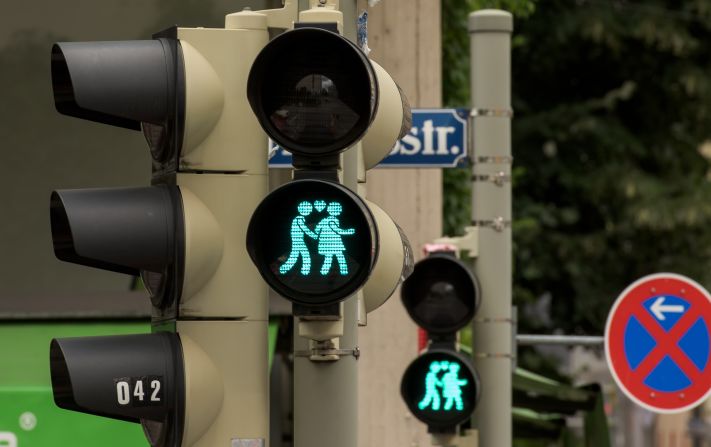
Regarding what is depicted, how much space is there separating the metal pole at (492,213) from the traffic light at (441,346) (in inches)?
14.4

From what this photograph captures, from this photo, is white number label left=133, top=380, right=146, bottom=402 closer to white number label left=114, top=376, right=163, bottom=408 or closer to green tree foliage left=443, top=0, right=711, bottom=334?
white number label left=114, top=376, right=163, bottom=408

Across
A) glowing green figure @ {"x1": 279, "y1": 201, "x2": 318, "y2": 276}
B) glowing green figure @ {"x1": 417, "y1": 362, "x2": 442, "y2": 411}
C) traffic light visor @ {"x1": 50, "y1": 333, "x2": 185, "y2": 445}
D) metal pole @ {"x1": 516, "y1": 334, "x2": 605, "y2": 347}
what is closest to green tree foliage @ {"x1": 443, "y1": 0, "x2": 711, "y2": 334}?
metal pole @ {"x1": 516, "y1": 334, "x2": 605, "y2": 347}

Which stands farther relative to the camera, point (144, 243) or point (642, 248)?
point (642, 248)

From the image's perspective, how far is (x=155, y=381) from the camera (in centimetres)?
513

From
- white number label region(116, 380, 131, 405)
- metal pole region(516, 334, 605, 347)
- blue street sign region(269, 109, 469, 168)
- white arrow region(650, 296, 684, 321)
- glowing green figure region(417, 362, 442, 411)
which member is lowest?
glowing green figure region(417, 362, 442, 411)

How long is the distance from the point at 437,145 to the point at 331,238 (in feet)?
19.6

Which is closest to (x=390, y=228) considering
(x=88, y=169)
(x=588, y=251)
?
(x=88, y=169)

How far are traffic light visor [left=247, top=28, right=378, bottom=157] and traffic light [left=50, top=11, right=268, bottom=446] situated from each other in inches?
12.2

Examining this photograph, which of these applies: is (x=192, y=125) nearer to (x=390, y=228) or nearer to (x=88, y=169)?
(x=390, y=228)

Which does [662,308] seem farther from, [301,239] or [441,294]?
[301,239]

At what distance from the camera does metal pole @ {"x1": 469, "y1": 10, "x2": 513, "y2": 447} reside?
1070 cm

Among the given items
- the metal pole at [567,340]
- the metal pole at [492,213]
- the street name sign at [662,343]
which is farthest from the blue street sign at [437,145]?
the metal pole at [567,340]

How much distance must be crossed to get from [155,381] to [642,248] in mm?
17944

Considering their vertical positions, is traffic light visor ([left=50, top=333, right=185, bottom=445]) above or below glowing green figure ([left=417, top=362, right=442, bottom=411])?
above
